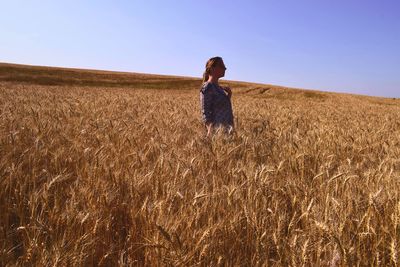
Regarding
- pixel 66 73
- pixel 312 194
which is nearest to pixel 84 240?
pixel 312 194

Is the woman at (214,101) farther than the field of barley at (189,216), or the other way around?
the woman at (214,101)

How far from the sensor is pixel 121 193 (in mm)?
2260

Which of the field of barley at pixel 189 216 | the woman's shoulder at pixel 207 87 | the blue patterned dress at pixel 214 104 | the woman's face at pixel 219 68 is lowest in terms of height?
the field of barley at pixel 189 216

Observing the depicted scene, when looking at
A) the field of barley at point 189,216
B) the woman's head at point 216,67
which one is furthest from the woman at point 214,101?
the field of barley at point 189,216

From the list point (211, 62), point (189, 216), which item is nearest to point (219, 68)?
point (211, 62)

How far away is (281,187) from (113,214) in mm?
1064

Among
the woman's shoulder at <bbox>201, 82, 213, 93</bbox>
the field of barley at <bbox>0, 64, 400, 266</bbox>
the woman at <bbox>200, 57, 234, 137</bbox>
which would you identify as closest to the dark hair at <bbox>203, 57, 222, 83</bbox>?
the woman at <bbox>200, 57, 234, 137</bbox>

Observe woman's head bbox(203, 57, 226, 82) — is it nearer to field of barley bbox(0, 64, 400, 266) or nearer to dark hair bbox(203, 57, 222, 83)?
dark hair bbox(203, 57, 222, 83)

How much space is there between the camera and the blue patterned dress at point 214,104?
213 inches

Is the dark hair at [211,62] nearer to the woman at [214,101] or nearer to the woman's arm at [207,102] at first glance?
the woman at [214,101]

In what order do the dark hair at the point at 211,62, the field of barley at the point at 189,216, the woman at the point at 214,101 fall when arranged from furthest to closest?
→ the woman at the point at 214,101 → the dark hair at the point at 211,62 → the field of barley at the point at 189,216

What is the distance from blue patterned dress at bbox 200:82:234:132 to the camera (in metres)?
5.41

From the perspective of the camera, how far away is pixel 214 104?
5.47 metres

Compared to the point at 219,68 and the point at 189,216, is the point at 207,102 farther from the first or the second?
the point at 189,216
